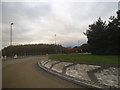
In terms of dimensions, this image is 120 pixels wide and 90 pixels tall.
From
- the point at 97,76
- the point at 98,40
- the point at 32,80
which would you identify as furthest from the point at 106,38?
the point at 32,80

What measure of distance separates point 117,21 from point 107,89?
17.2 meters

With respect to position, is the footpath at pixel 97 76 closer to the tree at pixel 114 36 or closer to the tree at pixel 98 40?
the tree at pixel 114 36

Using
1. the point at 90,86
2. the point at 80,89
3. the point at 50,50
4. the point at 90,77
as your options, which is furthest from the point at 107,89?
the point at 50,50

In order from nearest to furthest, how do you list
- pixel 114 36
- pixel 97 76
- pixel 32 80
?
1. pixel 32 80
2. pixel 97 76
3. pixel 114 36

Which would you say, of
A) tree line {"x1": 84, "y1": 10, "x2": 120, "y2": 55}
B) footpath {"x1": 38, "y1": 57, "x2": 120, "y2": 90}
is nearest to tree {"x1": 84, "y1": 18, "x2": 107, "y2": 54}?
tree line {"x1": 84, "y1": 10, "x2": 120, "y2": 55}

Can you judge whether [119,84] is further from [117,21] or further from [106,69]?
[117,21]

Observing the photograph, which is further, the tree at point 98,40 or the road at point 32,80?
the tree at point 98,40

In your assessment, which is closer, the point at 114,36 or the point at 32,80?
the point at 32,80

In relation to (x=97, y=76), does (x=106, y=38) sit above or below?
above

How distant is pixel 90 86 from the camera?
7.44m

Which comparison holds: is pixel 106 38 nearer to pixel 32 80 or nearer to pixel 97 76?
pixel 97 76

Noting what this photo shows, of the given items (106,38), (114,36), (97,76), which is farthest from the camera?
(106,38)

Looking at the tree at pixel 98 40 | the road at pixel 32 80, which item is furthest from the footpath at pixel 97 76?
the tree at pixel 98 40

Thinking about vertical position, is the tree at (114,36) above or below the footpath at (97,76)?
above
